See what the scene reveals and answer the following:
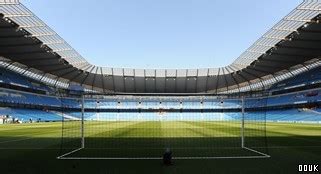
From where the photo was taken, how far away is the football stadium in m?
14.3

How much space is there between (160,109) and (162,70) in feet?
208

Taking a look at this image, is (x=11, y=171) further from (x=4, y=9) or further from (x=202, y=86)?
(x=202, y=86)

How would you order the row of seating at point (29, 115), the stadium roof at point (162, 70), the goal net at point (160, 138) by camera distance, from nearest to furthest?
the goal net at point (160, 138), the stadium roof at point (162, 70), the row of seating at point (29, 115)

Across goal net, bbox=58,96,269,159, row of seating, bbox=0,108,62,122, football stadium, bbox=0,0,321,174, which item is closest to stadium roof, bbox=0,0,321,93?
football stadium, bbox=0,0,321,174

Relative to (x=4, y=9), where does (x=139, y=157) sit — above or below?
below

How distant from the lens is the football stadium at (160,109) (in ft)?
47.0

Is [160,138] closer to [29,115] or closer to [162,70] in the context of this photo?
[29,115]

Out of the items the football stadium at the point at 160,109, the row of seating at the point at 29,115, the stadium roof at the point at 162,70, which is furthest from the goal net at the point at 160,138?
the row of seating at the point at 29,115

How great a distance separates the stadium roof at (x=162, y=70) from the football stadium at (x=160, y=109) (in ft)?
0.74

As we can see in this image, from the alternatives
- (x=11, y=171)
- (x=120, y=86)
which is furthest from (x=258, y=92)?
(x=120, y=86)

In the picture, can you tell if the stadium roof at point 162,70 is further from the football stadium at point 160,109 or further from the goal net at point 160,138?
the goal net at point 160,138

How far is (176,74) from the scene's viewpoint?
10100cm

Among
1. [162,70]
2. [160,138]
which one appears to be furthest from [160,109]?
[162,70]

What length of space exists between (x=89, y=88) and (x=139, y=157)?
9657cm
